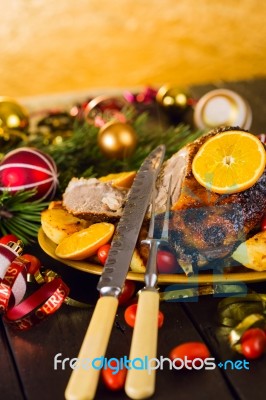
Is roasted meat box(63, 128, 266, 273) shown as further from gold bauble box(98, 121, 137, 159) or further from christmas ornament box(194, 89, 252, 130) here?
christmas ornament box(194, 89, 252, 130)

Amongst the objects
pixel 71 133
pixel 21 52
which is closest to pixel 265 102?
pixel 71 133

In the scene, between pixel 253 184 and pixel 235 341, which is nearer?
pixel 235 341

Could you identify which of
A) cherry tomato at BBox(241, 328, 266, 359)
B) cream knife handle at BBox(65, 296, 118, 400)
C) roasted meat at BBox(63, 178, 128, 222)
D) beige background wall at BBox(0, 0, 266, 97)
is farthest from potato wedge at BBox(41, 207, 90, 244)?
beige background wall at BBox(0, 0, 266, 97)

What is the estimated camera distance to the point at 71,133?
2.16 meters

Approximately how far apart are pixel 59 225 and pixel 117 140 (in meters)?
0.59

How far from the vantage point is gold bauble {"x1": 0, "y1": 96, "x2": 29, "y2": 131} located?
2094 millimetres

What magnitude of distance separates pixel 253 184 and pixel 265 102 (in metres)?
1.32

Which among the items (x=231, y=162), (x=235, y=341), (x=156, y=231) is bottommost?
(x=235, y=341)

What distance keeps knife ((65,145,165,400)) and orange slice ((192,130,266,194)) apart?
0.15m

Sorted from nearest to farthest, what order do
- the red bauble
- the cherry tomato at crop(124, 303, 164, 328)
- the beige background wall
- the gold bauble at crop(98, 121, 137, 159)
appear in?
the cherry tomato at crop(124, 303, 164, 328) < the red bauble < the gold bauble at crop(98, 121, 137, 159) < the beige background wall

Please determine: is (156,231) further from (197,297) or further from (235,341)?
(235,341)

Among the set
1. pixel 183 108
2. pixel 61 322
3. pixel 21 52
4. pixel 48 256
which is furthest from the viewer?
pixel 21 52

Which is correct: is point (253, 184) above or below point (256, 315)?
above

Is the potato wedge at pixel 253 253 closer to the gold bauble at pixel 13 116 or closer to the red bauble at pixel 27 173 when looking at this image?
the red bauble at pixel 27 173
